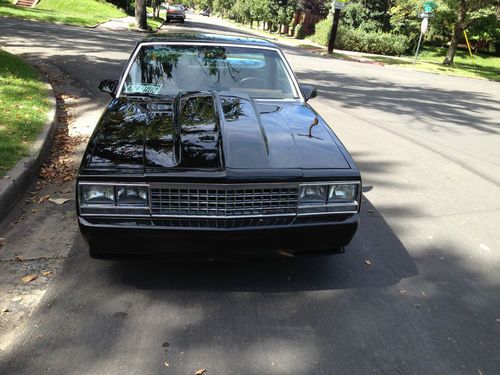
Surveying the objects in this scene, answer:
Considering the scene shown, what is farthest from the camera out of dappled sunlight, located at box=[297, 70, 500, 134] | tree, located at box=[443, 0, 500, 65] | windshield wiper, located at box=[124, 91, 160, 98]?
tree, located at box=[443, 0, 500, 65]

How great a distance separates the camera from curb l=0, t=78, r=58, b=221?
4.14 m

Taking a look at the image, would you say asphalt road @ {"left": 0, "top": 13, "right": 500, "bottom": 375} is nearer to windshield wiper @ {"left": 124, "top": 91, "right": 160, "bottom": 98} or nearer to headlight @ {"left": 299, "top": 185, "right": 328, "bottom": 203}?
headlight @ {"left": 299, "top": 185, "right": 328, "bottom": 203}

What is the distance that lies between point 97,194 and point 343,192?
1595 mm

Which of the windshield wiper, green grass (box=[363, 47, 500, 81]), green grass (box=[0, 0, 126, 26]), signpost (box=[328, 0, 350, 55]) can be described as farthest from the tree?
the windshield wiper

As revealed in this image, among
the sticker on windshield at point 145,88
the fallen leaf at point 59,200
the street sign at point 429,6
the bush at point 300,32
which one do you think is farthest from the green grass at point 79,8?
the sticker on windshield at point 145,88

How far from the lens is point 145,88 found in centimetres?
423

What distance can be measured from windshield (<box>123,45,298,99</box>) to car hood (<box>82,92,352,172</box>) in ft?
1.31

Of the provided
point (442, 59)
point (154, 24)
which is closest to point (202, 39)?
point (154, 24)

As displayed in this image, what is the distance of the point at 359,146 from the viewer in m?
7.28

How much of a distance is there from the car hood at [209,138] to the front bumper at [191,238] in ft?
1.22

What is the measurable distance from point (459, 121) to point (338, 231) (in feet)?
27.1

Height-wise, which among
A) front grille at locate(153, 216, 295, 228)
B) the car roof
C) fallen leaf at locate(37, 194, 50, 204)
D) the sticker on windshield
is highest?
the car roof

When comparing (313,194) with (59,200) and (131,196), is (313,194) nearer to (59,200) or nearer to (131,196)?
(131,196)

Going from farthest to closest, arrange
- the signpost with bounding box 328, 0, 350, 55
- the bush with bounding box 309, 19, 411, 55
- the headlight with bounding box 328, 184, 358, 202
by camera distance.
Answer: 1. the bush with bounding box 309, 19, 411, 55
2. the signpost with bounding box 328, 0, 350, 55
3. the headlight with bounding box 328, 184, 358, 202
